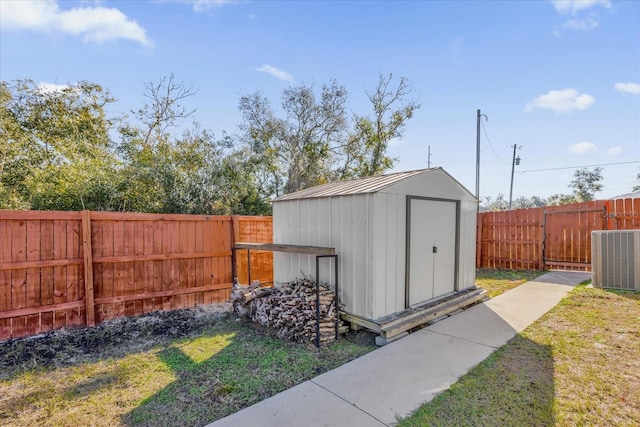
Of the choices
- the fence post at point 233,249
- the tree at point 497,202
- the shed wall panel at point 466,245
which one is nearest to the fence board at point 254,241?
the fence post at point 233,249

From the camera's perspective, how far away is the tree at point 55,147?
5.63 metres

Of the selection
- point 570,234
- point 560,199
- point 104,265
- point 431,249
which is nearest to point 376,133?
point 570,234

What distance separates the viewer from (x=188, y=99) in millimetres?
10820

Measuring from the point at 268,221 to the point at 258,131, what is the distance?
7894 millimetres

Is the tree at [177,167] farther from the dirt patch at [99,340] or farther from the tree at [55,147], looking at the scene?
the dirt patch at [99,340]

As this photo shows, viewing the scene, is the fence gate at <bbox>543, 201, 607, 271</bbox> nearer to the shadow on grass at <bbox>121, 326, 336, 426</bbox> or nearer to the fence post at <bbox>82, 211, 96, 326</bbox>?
the shadow on grass at <bbox>121, 326, 336, 426</bbox>

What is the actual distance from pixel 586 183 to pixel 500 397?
114 feet

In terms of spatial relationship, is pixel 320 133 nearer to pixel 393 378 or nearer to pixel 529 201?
pixel 393 378

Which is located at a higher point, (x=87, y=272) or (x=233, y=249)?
(x=233, y=249)

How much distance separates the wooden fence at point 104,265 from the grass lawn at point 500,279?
556 cm

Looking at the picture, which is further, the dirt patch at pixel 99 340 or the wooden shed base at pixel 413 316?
the wooden shed base at pixel 413 316

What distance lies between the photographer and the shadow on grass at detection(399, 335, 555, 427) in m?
2.09

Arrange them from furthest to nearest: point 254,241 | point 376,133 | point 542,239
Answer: point 376,133, point 542,239, point 254,241

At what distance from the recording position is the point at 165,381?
9.15ft
